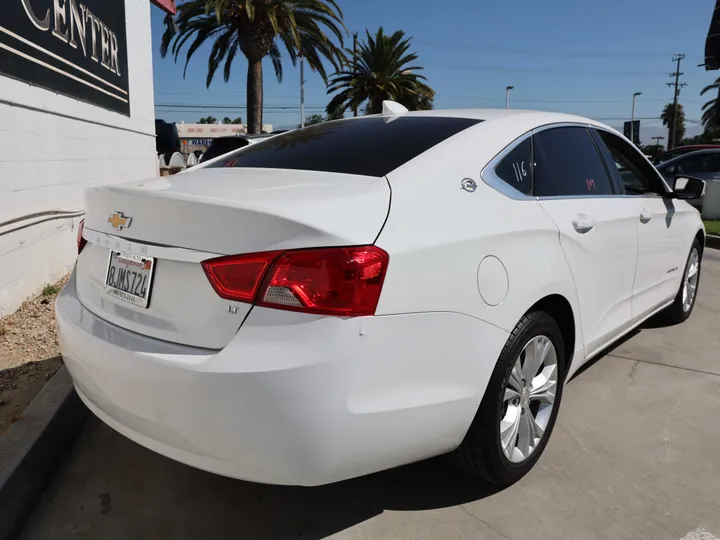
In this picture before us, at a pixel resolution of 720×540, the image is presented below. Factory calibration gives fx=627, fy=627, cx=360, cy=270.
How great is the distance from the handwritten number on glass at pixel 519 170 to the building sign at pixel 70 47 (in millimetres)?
4035

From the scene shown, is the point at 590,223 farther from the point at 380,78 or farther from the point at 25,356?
the point at 380,78

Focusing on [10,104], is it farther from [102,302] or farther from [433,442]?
[433,442]

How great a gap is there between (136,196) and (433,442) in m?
1.39

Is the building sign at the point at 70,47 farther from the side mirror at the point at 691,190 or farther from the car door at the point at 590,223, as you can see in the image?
the side mirror at the point at 691,190

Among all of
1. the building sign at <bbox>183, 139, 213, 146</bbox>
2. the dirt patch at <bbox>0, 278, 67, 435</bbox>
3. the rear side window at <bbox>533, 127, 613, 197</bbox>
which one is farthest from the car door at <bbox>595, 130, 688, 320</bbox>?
the building sign at <bbox>183, 139, 213, 146</bbox>

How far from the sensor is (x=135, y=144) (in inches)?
352

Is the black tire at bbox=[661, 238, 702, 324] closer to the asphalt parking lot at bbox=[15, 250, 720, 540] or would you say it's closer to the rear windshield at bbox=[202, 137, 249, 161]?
the asphalt parking lot at bbox=[15, 250, 720, 540]

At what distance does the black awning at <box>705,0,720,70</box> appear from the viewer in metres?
8.82

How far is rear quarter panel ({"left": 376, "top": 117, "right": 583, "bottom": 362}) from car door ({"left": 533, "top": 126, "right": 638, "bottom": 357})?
187 mm

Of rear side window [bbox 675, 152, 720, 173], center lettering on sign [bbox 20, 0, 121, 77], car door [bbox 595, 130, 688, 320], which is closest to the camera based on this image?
car door [bbox 595, 130, 688, 320]

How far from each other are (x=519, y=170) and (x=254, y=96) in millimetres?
19560

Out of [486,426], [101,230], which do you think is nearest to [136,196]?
[101,230]

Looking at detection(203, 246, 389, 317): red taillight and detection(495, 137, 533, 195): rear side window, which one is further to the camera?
detection(495, 137, 533, 195): rear side window

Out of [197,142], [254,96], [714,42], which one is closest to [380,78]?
[254,96]
